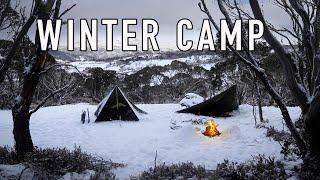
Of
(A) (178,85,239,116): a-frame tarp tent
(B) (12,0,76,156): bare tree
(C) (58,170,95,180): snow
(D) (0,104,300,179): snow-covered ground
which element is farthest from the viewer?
(A) (178,85,239,116): a-frame tarp tent

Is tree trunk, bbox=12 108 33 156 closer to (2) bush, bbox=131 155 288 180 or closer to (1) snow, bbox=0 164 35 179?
(1) snow, bbox=0 164 35 179

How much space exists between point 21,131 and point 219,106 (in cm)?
1147

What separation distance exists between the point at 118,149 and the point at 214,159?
3014mm

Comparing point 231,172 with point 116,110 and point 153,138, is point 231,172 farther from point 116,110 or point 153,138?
point 116,110

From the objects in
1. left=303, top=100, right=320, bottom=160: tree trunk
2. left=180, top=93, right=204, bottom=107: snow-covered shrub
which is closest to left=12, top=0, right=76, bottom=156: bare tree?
left=303, top=100, right=320, bottom=160: tree trunk

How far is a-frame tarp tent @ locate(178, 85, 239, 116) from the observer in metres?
17.7

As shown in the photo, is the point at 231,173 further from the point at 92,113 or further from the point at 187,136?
the point at 92,113

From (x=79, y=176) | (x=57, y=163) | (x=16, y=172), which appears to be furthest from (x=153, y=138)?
(x=16, y=172)

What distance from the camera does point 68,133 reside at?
1376 centimetres

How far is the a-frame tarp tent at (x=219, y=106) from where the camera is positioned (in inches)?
698

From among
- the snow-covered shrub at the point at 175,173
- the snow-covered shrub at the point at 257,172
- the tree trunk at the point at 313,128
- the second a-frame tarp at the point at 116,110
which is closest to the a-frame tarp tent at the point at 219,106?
the second a-frame tarp at the point at 116,110

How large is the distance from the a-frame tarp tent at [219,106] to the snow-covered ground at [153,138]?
49 centimetres

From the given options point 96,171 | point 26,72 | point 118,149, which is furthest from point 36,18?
point 118,149

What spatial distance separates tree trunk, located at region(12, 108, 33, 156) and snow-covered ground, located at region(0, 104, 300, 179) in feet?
6.70
